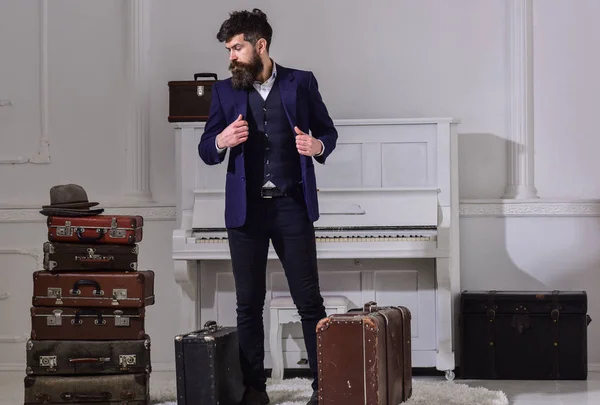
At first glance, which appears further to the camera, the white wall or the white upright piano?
the white wall

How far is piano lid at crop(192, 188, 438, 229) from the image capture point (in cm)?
522

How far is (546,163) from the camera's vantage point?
5879mm

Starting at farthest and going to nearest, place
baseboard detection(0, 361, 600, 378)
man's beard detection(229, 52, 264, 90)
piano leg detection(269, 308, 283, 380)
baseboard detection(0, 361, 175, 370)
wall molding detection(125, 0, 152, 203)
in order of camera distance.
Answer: wall molding detection(125, 0, 152, 203), baseboard detection(0, 361, 175, 370), baseboard detection(0, 361, 600, 378), piano leg detection(269, 308, 283, 380), man's beard detection(229, 52, 264, 90)

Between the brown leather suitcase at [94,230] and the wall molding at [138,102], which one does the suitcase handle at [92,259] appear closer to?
the brown leather suitcase at [94,230]

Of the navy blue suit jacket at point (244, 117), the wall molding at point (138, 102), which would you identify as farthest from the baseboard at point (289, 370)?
the navy blue suit jacket at point (244, 117)

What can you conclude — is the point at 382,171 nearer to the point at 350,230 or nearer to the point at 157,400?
the point at 350,230

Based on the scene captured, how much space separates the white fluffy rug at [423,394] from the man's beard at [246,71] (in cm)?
144

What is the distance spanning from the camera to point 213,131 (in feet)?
12.7

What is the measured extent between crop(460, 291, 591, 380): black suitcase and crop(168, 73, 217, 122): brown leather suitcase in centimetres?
189

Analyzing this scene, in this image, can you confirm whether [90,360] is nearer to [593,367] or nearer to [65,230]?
[65,230]

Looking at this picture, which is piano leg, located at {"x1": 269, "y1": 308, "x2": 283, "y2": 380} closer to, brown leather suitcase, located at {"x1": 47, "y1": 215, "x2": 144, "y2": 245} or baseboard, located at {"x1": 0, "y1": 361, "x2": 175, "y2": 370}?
baseboard, located at {"x1": 0, "y1": 361, "x2": 175, "y2": 370}

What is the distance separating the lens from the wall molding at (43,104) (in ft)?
20.0

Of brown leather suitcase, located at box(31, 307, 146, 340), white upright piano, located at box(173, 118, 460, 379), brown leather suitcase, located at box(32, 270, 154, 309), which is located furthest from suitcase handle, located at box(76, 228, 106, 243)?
white upright piano, located at box(173, 118, 460, 379)

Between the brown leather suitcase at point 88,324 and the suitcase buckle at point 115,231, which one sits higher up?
the suitcase buckle at point 115,231
